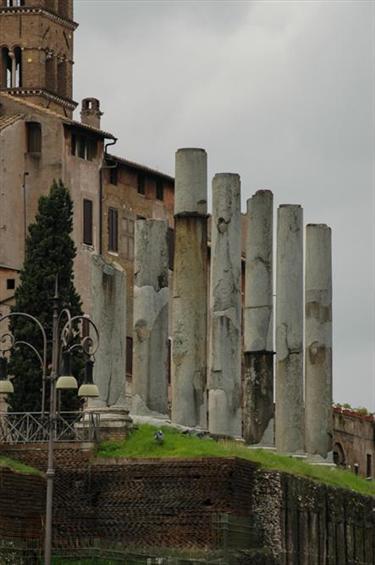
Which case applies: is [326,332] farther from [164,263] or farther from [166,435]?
[166,435]

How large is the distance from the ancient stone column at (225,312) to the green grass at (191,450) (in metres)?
A: 1.82

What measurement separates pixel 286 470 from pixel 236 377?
4.46 meters

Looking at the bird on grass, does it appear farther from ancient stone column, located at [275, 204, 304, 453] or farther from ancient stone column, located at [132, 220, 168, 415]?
ancient stone column, located at [275, 204, 304, 453]

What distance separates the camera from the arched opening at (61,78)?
245 ft

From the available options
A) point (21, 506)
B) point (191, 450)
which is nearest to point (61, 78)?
point (191, 450)

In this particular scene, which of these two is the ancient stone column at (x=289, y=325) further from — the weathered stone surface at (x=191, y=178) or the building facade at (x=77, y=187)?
the building facade at (x=77, y=187)

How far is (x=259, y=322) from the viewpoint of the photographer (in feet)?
139

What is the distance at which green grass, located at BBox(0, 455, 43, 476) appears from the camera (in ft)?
112

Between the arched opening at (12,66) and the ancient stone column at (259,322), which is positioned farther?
the arched opening at (12,66)

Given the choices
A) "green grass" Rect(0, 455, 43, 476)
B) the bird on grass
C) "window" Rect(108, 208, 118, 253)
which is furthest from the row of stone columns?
"window" Rect(108, 208, 118, 253)

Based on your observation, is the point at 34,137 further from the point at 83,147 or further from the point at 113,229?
the point at 113,229

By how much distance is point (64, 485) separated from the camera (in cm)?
3541

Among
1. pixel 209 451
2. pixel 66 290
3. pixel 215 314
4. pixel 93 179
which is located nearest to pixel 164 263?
pixel 215 314

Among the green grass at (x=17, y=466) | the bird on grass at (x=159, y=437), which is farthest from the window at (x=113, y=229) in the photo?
the green grass at (x=17, y=466)
